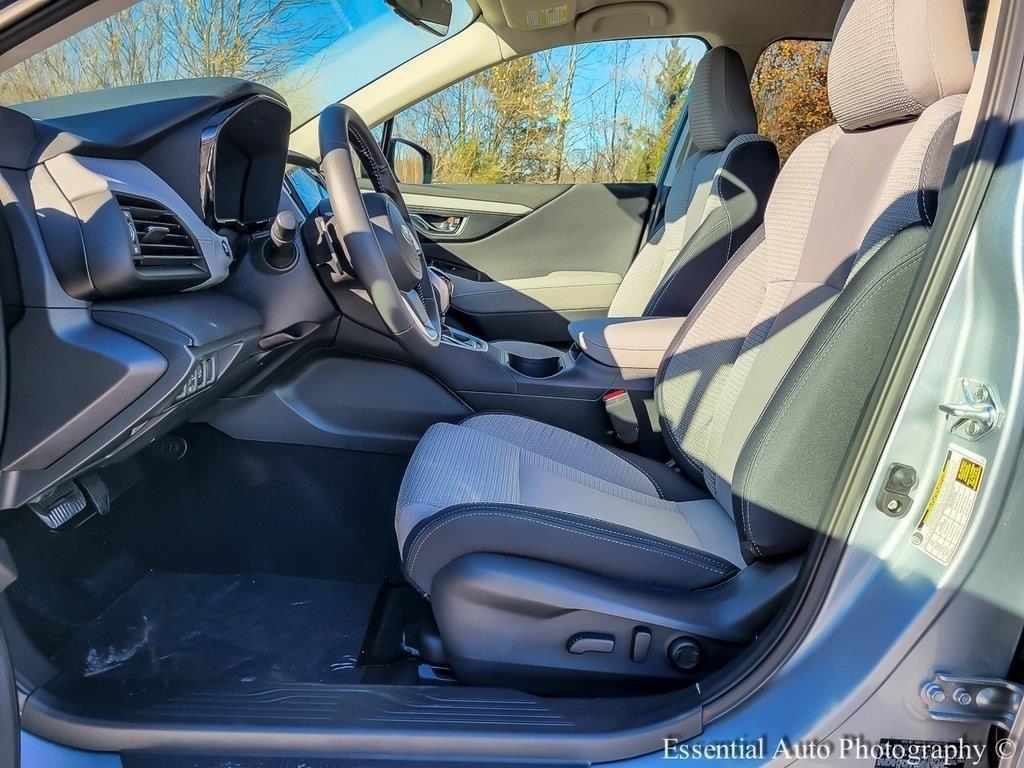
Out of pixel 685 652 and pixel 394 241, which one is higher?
pixel 394 241

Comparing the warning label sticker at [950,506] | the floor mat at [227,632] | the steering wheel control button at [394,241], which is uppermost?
the steering wheel control button at [394,241]

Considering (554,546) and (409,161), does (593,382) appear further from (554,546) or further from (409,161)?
(409,161)

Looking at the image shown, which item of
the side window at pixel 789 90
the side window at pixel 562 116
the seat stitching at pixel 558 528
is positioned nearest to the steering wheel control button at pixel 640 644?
the seat stitching at pixel 558 528

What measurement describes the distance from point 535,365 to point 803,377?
3.24 feet

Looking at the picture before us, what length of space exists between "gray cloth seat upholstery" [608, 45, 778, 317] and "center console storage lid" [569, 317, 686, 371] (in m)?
0.21

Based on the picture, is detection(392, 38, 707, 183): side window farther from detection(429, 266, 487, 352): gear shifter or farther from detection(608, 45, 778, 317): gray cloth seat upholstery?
detection(429, 266, 487, 352): gear shifter

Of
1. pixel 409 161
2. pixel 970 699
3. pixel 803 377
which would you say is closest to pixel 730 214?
pixel 803 377

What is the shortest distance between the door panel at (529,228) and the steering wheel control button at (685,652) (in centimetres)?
219

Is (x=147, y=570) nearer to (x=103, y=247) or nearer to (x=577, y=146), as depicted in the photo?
(x=103, y=247)

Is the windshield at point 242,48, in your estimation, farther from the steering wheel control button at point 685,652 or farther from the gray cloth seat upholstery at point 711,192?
the steering wheel control button at point 685,652

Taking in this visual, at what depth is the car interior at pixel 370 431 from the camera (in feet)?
3.32

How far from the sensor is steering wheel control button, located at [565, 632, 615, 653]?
1.12m

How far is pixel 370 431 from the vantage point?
1.72 m

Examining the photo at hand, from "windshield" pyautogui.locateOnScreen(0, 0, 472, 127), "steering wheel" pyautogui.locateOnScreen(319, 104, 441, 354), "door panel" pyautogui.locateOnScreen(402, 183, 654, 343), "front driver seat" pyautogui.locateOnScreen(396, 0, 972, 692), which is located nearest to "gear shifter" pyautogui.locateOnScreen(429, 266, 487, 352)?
"steering wheel" pyautogui.locateOnScreen(319, 104, 441, 354)
